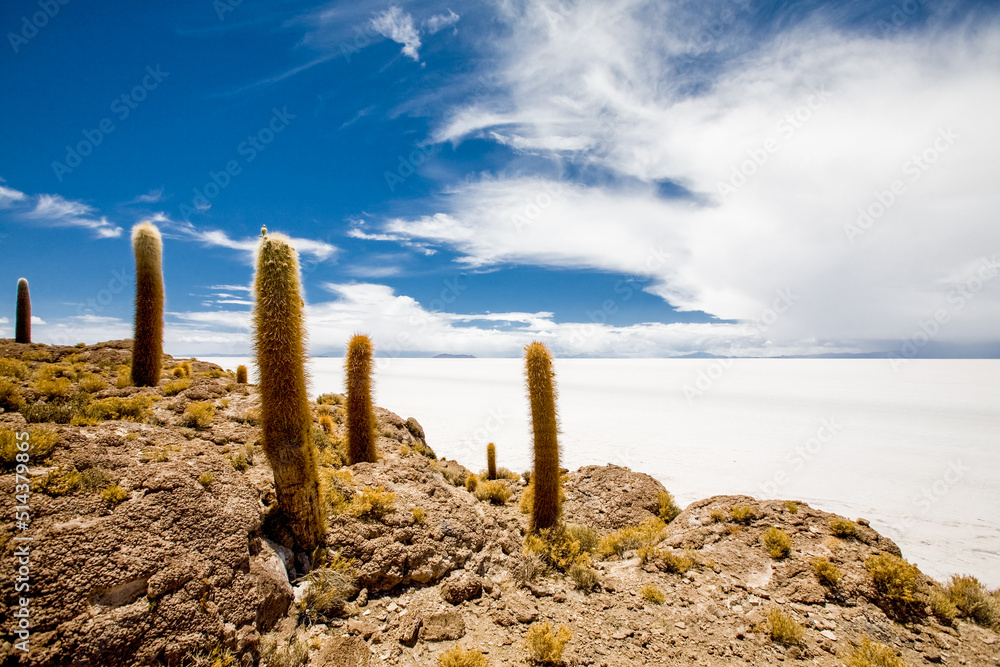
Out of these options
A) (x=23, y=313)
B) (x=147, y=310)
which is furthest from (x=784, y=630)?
(x=23, y=313)

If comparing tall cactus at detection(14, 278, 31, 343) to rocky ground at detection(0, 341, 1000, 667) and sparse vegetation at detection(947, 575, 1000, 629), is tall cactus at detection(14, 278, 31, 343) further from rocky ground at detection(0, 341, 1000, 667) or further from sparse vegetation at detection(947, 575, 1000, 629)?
sparse vegetation at detection(947, 575, 1000, 629)

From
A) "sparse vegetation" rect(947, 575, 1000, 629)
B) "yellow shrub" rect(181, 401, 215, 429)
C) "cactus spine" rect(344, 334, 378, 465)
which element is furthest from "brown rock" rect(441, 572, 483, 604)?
"sparse vegetation" rect(947, 575, 1000, 629)

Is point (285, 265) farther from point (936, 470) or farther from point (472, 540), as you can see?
point (936, 470)

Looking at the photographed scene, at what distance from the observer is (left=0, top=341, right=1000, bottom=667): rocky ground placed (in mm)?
3812

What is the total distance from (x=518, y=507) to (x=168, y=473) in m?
7.40

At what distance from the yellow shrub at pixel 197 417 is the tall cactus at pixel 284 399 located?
10.8 ft

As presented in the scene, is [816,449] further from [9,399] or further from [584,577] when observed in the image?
[9,399]

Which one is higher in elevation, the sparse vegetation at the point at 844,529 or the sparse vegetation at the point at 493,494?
the sparse vegetation at the point at 844,529

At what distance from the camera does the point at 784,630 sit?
516cm

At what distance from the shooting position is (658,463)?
16.9 meters

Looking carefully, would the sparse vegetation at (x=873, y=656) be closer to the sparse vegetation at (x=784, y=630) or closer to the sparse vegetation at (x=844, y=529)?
the sparse vegetation at (x=784, y=630)

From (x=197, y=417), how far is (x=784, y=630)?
10250 mm

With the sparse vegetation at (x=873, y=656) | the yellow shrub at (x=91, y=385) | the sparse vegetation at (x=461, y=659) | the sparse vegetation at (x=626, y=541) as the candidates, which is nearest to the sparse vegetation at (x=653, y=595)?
the sparse vegetation at (x=626, y=541)

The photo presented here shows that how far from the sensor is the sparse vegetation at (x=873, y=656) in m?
4.55
